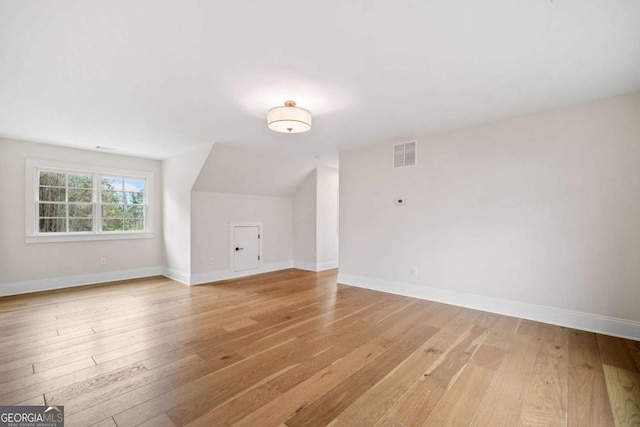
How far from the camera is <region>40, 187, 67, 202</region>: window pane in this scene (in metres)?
4.77

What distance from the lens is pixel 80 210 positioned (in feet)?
16.8

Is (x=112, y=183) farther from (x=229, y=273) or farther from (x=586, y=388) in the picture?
(x=586, y=388)

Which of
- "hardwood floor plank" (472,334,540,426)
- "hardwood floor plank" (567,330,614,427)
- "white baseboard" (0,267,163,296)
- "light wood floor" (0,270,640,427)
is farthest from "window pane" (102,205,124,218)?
"hardwood floor plank" (567,330,614,427)

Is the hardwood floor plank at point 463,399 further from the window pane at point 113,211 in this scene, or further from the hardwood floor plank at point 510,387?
the window pane at point 113,211

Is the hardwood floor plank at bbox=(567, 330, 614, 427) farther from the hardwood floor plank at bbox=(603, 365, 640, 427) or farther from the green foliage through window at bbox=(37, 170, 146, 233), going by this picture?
the green foliage through window at bbox=(37, 170, 146, 233)

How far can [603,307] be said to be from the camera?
2.97 meters

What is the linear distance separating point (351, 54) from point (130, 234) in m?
5.65

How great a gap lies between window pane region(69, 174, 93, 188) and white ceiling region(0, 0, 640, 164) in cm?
158

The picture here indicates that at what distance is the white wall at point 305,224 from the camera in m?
6.58

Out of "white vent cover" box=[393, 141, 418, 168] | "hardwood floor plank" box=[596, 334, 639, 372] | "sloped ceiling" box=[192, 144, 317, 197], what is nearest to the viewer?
"hardwood floor plank" box=[596, 334, 639, 372]

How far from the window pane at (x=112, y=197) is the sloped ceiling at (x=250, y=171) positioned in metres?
1.75

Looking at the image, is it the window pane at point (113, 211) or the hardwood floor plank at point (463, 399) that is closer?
the hardwood floor plank at point (463, 399)

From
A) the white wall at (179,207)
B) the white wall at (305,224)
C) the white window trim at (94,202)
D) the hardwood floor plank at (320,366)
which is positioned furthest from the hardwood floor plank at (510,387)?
the white window trim at (94,202)

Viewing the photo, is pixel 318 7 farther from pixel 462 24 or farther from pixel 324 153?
pixel 324 153
